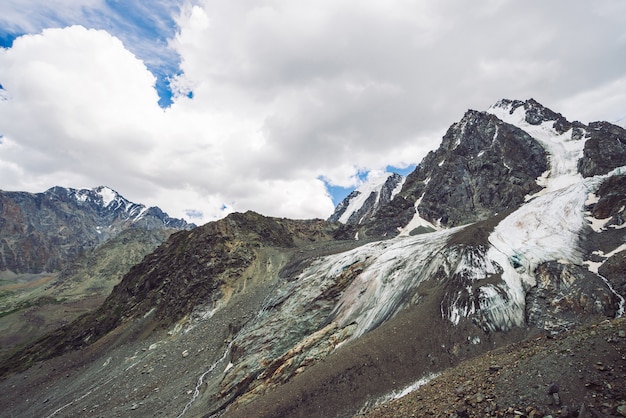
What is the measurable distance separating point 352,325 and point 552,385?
74.0ft

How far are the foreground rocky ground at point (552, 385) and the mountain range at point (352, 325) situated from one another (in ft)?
0.22

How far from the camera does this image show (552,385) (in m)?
11.2

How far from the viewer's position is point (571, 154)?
152625 mm

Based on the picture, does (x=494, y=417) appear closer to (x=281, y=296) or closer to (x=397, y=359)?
(x=397, y=359)

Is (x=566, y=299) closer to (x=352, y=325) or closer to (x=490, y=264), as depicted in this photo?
(x=490, y=264)

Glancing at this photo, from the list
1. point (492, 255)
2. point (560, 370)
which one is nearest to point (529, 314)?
point (492, 255)

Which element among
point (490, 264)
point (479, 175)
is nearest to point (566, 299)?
point (490, 264)

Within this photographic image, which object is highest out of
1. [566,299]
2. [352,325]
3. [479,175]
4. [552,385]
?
[479,175]

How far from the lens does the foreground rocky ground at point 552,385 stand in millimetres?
10148

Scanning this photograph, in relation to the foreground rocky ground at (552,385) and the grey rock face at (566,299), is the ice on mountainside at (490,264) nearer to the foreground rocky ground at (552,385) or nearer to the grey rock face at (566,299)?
the grey rock face at (566,299)

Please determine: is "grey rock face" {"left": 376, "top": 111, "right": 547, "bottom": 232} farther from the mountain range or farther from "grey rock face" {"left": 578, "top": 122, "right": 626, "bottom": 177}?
the mountain range

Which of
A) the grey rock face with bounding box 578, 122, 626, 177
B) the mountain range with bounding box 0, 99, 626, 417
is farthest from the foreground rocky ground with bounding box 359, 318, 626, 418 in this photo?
the grey rock face with bounding box 578, 122, 626, 177

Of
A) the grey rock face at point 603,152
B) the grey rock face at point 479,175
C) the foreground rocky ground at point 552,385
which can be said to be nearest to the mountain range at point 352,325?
the foreground rocky ground at point 552,385

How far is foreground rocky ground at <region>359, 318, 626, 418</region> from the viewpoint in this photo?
10.1 metres
